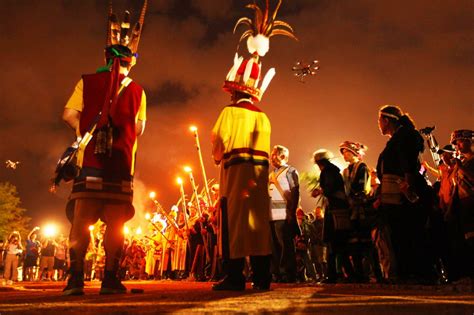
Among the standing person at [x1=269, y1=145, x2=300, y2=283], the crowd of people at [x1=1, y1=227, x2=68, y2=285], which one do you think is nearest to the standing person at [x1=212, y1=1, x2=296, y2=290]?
the standing person at [x1=269, y1=145, x2=300, y2=283]

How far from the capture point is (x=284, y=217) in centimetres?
793

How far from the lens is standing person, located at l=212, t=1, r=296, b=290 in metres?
4.81

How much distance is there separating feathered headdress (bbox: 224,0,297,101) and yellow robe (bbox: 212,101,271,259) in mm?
263

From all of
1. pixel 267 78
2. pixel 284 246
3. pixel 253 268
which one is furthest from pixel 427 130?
pixel 253 268

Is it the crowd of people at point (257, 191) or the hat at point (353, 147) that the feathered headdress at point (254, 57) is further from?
the hat at point (353, 147)

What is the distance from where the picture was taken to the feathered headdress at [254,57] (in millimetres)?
5453

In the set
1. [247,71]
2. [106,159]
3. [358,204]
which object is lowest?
[358,204]

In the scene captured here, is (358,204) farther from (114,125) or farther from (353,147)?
(114,125)

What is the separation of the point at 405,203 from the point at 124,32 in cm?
378

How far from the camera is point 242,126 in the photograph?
5.13 m

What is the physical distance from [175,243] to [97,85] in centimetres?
1107

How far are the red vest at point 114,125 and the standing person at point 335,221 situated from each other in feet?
11.1

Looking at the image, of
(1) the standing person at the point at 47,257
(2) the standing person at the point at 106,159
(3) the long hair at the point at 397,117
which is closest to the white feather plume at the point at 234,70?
(2) the standing person at the point at 106,159

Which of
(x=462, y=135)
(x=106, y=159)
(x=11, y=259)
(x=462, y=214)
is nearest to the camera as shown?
(x=106, y=159)
